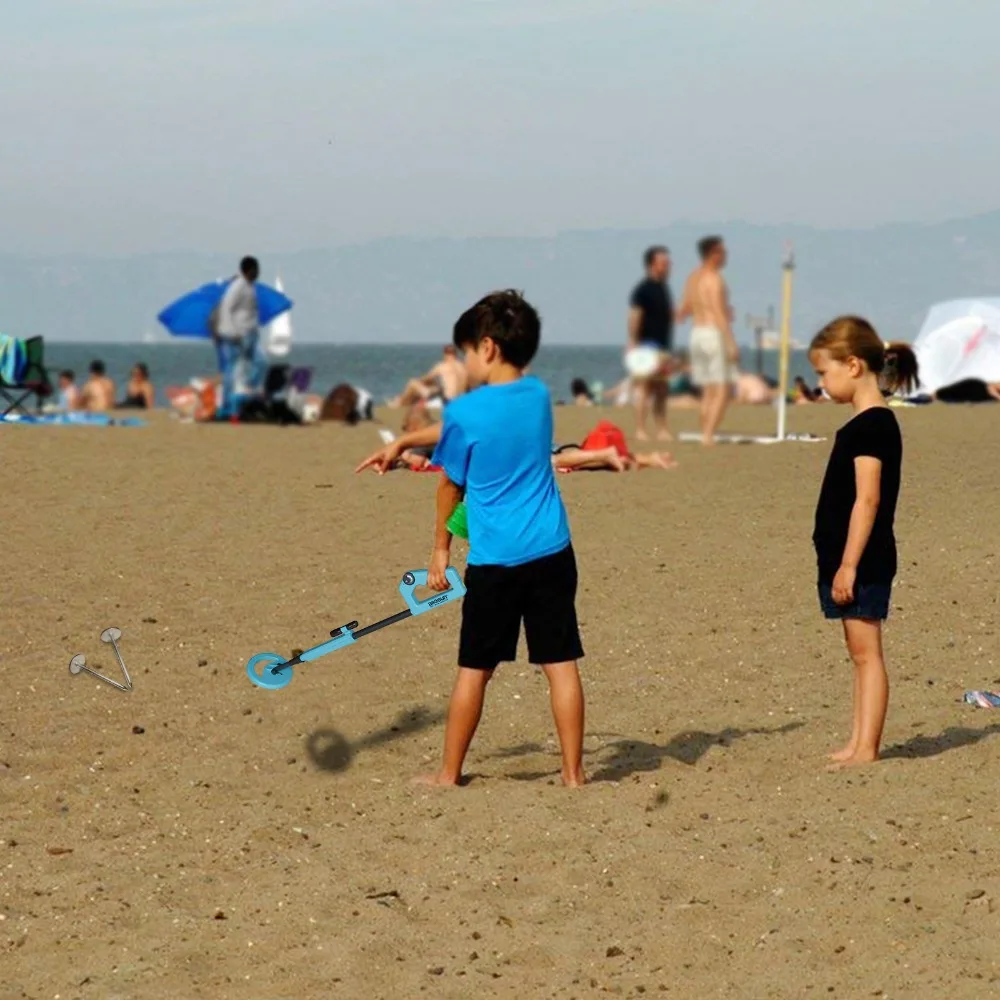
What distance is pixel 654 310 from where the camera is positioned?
33.1ft

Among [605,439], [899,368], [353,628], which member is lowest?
[353,628]

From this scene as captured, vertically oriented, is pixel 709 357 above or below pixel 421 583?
above

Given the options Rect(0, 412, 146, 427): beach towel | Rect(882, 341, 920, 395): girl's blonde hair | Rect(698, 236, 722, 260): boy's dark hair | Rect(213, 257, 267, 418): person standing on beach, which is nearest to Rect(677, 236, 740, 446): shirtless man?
Rect(698, 236, 722, 260): boy's dark hair

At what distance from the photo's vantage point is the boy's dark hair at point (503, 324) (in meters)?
5.32

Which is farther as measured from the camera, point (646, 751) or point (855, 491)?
point (646, 751)

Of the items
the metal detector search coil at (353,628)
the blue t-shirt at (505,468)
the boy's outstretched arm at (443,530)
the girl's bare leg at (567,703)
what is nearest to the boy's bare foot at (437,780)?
the girl's bare leg at (567,703)

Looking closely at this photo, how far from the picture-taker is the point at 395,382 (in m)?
54.4

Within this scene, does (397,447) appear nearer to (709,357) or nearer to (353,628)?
(353,628)

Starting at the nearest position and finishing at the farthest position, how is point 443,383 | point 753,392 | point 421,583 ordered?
point 421,583
point 443,383
point 753,392

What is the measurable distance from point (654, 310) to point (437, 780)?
479cm

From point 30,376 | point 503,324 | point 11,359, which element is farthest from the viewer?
point 30,376

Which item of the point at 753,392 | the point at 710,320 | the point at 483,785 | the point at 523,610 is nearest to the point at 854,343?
the point at 523,610

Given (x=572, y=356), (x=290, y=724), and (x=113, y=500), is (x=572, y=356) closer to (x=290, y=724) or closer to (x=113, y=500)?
(x=113, y=500)

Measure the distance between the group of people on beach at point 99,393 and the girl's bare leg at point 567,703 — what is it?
18949mm
